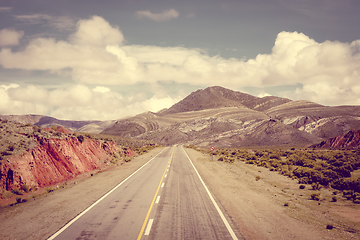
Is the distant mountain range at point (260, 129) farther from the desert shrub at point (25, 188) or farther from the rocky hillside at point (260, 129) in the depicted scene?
the desert shrub at point (25, 188)

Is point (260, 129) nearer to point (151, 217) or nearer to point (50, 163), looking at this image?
point (50, 163)

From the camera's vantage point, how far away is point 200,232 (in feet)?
27.2

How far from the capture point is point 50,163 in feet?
65.2

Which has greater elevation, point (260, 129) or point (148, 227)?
point (260, 129)

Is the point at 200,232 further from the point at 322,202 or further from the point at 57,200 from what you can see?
the point at 322,202

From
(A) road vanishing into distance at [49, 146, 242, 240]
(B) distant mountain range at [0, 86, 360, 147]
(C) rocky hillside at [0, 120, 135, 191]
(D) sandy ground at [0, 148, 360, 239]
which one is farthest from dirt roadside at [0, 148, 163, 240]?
(B) distant mountain range at [0, 86, 360, 147]

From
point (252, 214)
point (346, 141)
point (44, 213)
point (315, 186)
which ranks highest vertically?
point (44, 213)

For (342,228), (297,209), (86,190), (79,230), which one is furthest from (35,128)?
(342,228)

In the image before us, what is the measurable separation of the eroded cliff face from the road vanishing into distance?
7.40m

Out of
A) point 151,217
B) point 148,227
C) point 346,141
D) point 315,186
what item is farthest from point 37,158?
point 346,141

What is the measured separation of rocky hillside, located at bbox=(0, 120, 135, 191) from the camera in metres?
15.8

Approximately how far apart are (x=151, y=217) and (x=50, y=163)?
48.5 ft

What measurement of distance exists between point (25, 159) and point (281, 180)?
23252 millimetres

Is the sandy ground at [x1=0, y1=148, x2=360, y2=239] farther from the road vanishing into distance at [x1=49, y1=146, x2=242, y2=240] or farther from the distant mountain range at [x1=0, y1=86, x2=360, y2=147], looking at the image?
the distant mountain range at [x1=0, y1=86, x2=360, y2=147]
